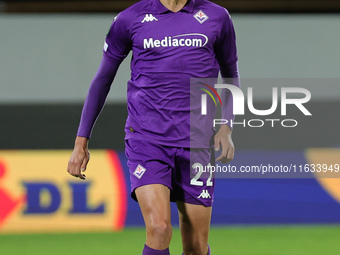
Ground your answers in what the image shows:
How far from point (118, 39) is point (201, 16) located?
367mm

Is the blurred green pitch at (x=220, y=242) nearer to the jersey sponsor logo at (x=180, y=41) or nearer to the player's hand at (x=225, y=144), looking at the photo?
the player's hand at (x=225, y=144)

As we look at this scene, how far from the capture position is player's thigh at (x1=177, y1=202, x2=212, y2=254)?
288cm

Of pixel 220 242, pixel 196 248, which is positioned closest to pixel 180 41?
pixel 196 248

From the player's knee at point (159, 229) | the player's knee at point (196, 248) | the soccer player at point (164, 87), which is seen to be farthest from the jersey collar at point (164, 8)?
the player's knee at point (196, 248)

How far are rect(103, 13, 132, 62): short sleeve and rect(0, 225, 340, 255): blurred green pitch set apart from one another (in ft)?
7.06

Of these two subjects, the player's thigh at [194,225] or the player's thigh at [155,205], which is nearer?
the player's thigh at [155,205]

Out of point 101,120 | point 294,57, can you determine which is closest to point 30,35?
point 101,120

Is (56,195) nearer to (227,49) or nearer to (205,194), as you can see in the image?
(205,194)

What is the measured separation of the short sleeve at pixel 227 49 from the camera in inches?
112

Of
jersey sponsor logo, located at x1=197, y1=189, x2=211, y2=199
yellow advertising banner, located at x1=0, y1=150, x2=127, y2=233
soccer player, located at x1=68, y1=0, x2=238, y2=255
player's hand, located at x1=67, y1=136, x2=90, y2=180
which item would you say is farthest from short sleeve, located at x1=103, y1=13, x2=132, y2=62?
yellow advertising banner, located at x1=0, y1=150, x2=127, y2=233

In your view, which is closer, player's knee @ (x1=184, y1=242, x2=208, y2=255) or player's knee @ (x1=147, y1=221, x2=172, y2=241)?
player's knee @ (x1=147, y1=221, x2=172, y2=241)

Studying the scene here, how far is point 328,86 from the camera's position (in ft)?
20.0

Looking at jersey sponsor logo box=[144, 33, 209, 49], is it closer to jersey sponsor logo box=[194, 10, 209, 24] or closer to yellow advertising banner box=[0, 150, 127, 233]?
jersey sponsor logo box=[194, 10, 209, 24]

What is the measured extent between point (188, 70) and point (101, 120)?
3356 mm
